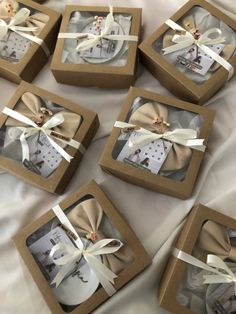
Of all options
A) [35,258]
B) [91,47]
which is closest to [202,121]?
[91,47]

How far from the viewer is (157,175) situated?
78cm

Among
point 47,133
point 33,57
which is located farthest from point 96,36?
point 47,133

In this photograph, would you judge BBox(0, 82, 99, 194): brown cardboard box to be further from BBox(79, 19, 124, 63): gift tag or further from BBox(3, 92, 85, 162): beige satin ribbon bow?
BBox(79, 19, 124, 63): gift tag

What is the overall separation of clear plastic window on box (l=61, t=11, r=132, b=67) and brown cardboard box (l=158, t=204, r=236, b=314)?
38cm

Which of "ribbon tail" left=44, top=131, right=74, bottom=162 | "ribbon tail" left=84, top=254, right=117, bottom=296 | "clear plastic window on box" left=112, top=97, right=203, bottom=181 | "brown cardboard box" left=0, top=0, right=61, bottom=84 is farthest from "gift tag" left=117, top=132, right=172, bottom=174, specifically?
"brown cardboard box" left=0, top=0, right=61, bottom=84

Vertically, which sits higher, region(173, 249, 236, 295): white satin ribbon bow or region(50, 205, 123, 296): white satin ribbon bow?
region(173, 249, 236, 295): white satin ribbon bow

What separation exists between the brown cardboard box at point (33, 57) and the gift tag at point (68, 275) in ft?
1.27

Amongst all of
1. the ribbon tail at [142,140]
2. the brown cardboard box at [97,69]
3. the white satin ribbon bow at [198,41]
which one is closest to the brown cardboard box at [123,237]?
the ribbon tail at [142,140]

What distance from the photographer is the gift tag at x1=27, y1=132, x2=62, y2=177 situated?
0.81 metres

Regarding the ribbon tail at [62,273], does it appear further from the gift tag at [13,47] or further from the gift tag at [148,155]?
the gift tag at [13,47]

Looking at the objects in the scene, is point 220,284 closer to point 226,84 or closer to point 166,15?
point 226,84

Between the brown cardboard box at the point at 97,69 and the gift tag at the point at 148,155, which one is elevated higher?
the brown cardboard box at the point at 97,69

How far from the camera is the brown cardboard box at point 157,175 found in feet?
2.52

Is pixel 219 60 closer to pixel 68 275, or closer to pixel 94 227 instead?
pixel 94 227
